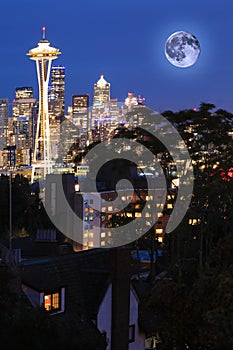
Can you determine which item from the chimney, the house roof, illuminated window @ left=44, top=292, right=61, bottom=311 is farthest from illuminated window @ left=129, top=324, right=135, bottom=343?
illuminated window @ left=44, top=292, right=61, bottom=311

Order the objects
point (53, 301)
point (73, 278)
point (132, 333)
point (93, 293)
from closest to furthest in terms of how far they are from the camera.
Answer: point (53, 301), point (93, 293), point (73, 278), point (132, 333)

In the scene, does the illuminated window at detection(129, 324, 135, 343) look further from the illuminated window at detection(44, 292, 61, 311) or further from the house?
the illuminated window at detection(44, 292, 61, 311)

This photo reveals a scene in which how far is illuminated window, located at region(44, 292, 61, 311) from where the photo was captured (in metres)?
17.7

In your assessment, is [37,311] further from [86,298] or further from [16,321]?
[86,298]

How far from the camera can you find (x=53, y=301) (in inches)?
705

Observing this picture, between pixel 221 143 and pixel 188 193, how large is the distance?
232 cm

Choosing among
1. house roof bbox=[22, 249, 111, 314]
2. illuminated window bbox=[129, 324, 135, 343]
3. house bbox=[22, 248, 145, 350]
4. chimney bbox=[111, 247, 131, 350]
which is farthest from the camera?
illuminated window bbox=[129, 324, 135, 343]

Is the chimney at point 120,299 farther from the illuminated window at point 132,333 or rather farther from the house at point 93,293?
the illuminated window at point 132,333

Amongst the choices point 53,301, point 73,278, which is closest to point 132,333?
point 73,278

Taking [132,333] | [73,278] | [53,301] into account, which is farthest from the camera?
[132,333]

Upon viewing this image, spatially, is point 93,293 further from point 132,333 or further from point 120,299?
point 132,333

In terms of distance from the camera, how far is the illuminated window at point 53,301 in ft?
58.1

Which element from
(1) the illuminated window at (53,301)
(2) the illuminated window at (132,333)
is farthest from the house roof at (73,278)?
(2) the illuminated window at (132,333)

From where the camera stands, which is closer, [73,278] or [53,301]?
[53,301]
